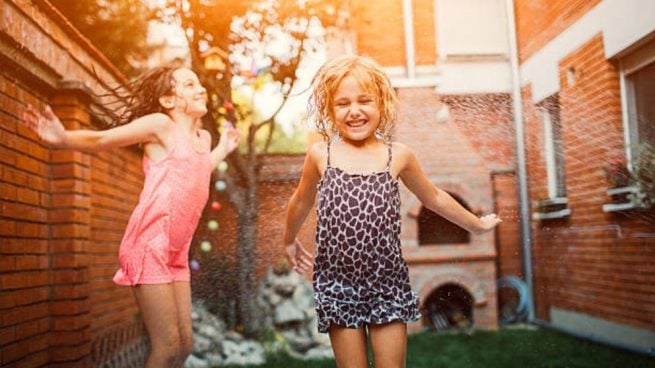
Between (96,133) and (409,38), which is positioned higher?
(409,38)

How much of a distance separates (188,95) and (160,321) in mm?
855

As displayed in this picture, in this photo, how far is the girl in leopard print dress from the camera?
2049 mm

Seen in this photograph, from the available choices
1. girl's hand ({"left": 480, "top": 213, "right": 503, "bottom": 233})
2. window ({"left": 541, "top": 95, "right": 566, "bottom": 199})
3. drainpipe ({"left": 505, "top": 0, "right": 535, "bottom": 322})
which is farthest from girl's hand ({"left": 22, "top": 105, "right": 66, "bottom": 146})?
window ({"left": 541, "top": 95, "right": 566, "bottom": 199})

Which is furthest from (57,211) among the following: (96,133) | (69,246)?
(96,133)

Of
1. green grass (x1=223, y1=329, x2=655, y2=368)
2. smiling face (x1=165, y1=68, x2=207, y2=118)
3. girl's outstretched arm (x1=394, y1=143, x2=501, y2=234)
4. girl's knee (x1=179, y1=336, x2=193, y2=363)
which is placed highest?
smiling face (x1=165, y1=68, x2=207, y2=118)

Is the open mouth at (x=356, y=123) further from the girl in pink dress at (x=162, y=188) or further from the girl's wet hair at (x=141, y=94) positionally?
the girl's wet hair at (x=141, y=94)

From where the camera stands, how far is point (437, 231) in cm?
296

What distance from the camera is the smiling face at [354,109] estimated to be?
2.12 metres

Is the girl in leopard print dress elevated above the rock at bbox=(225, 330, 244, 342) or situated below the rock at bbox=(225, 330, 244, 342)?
above

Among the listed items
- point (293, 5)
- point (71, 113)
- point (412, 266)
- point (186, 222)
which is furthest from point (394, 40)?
point (71, 113)

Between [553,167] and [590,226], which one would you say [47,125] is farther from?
[590,226]

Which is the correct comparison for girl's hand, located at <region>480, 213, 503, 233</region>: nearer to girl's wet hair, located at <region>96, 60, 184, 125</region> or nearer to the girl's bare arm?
the girl's bare arm

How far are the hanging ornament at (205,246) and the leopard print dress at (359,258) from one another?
841 mm

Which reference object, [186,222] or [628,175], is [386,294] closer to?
[186,222]
